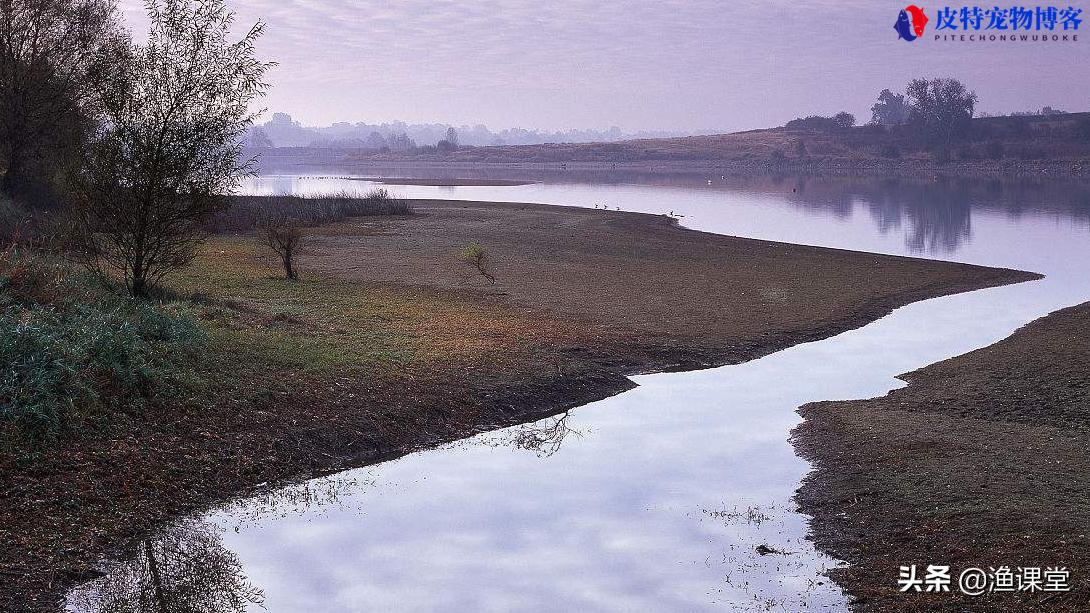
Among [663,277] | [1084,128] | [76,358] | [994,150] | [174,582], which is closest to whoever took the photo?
[174,582]

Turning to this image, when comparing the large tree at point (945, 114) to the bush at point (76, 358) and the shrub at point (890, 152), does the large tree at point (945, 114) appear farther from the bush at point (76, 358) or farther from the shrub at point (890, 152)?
the bush at point (76, 358)

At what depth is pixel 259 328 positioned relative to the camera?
18703 millimetres

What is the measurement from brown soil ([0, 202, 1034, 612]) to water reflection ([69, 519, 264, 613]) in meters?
0.32

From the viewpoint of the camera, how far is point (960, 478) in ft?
39.0

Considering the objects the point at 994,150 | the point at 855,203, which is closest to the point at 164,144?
the point at 855,203

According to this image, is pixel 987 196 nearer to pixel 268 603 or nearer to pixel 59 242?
pixel 59 242

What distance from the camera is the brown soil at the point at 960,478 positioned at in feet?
31.3

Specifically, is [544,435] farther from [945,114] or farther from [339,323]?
[945,114]

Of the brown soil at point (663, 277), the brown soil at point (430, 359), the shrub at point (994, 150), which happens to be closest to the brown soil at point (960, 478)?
the brown soil at point (430, 359)

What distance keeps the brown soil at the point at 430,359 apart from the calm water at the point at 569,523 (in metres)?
0.58

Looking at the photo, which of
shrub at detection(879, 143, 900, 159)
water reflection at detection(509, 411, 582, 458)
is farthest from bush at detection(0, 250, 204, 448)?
shrub at detection(879, 143, 900, 159)

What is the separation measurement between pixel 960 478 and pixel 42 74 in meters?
36.5

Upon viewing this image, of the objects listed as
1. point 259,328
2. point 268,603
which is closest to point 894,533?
point 268,603

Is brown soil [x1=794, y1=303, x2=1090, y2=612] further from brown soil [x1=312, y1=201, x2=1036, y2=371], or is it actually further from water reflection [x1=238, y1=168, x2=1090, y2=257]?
water reflection [x1=238, y1=168, x2=1090, y2=257]
